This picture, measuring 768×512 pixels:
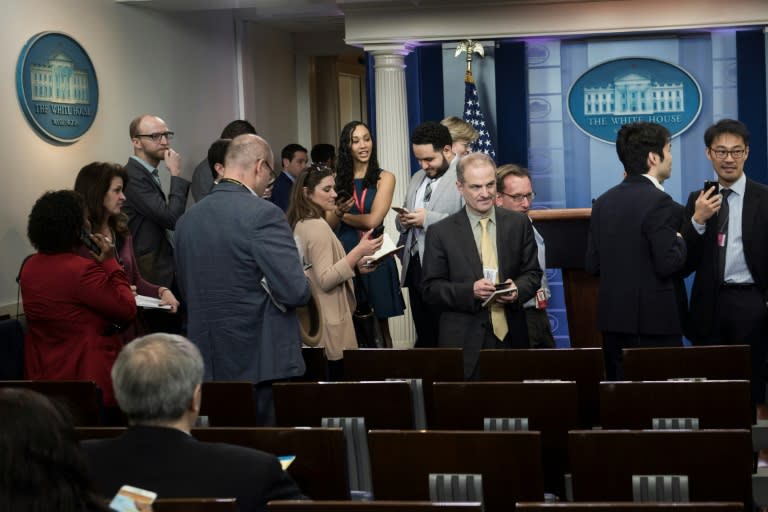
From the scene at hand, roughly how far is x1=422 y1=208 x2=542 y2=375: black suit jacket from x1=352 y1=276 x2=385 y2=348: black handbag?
4.90 feet

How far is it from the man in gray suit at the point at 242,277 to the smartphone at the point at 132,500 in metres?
2.12

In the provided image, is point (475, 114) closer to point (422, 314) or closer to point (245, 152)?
point (422, 314)

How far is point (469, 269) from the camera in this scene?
5.29 metres

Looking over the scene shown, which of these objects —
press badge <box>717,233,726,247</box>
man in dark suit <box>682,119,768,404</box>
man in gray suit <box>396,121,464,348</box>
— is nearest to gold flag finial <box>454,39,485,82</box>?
man in gray suit <box>396,121,464,348</box>

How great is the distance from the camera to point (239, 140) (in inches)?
187

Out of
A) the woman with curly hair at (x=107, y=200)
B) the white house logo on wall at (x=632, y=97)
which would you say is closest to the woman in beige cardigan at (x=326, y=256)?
the woman with curly hair at (x=107, y=200)

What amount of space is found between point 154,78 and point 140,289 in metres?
3.44

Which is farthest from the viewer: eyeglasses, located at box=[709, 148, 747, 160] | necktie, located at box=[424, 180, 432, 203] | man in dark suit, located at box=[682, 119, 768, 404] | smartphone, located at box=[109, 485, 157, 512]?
necktie, located at box=[424, 180, 432, 203]

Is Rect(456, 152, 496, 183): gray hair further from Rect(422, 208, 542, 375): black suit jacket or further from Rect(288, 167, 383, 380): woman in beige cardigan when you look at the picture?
Rect(288, 167, 383, 380): woman in beige cardigan

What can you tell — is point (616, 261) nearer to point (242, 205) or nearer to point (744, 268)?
point (744, 268)

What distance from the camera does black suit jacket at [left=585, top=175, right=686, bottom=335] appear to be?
5.35 metres

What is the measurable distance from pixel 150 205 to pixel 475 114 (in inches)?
148

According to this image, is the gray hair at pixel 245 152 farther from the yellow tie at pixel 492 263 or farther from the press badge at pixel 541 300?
the press badge at pixel 541 300

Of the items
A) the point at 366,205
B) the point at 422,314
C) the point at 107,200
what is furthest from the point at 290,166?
the point at 107,200
